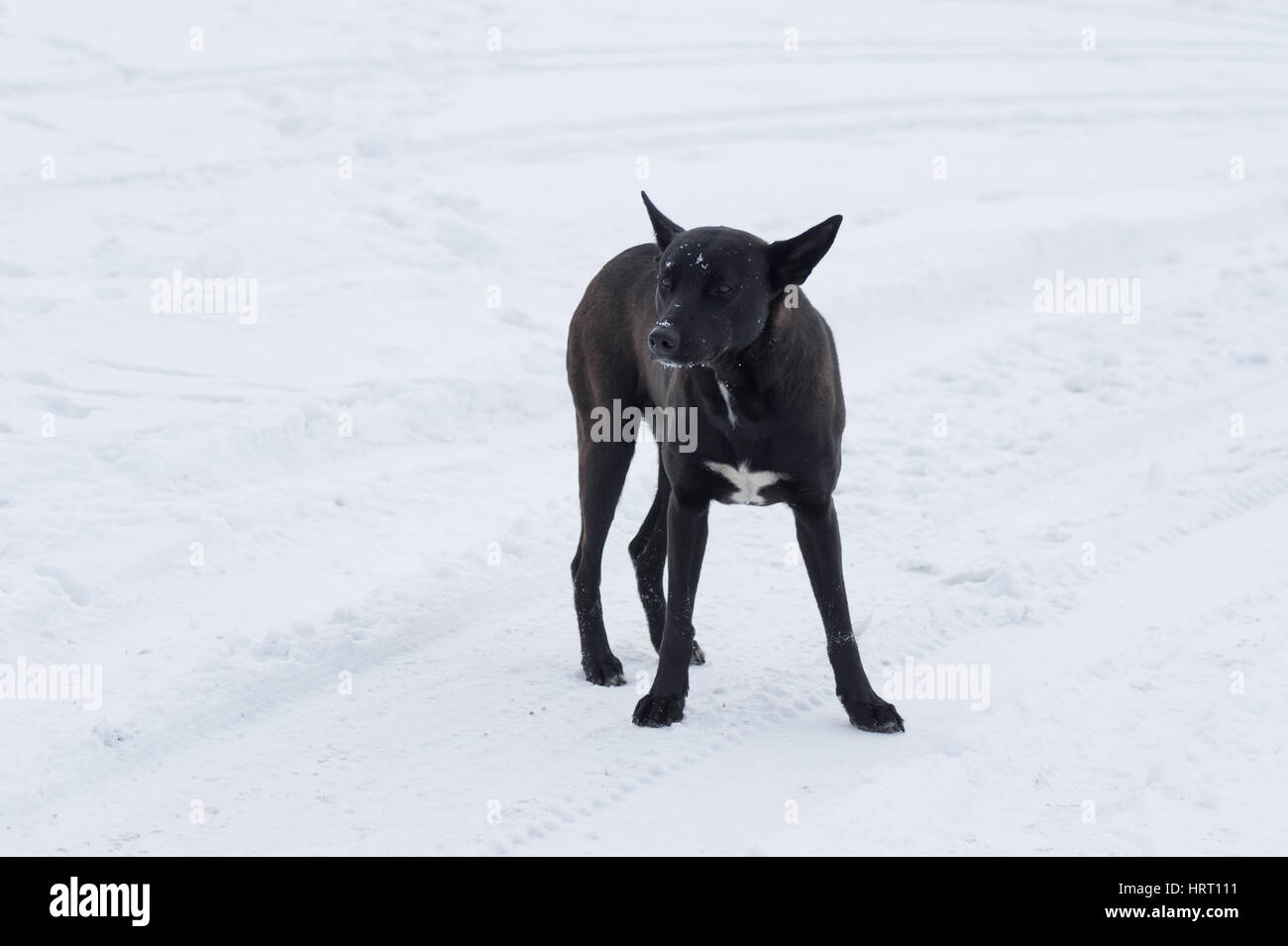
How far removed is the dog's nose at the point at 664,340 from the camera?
14.6ft

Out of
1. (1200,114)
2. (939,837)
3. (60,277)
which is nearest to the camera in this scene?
(939,837)

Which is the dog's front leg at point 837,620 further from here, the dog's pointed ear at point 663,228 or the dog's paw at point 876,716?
the dog's pointed ear at point 663,228

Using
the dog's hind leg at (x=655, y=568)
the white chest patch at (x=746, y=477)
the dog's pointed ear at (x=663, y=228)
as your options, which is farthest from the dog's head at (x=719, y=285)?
the dog's hind leg at (x=655, y=568)

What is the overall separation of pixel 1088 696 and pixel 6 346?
6413 mm

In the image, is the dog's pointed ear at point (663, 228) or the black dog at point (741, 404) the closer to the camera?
the black dog at point (741, 404)

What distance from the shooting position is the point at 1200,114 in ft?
50.2

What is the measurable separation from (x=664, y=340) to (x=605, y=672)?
1581 mm

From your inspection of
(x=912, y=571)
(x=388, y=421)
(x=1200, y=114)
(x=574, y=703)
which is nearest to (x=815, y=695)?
(x=574, y=703)

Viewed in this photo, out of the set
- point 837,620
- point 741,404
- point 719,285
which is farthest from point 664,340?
point 837,620

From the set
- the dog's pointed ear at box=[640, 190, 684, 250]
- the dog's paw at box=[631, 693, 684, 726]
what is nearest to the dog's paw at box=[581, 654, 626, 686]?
the dog's paw at box=[631, 693, 684, 726]

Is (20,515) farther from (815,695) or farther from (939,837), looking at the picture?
(939,837)

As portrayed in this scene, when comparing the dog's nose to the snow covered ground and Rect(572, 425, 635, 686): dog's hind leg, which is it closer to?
Rect(572, 425, 635, 686): dog's hind leg

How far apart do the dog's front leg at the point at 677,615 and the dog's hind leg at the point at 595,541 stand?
17.0 inches

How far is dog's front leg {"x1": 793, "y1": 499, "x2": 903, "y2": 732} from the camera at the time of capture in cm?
491
